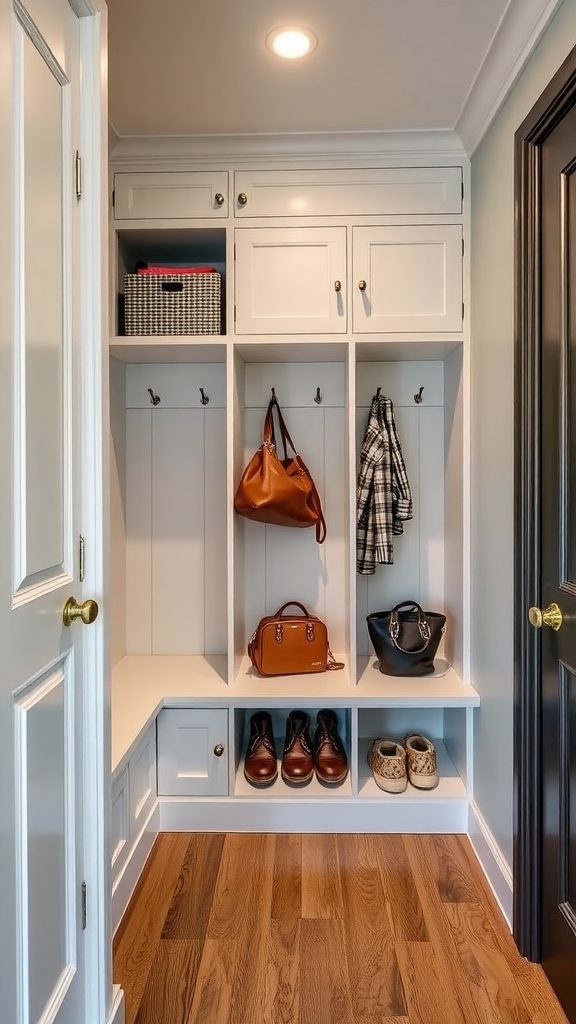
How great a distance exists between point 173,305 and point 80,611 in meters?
1.40

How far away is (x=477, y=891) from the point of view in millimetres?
2000

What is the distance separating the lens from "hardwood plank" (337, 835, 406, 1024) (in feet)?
5.18

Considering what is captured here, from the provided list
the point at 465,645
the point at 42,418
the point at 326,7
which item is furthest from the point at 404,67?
the point at 465,645

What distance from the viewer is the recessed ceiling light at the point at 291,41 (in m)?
1.72

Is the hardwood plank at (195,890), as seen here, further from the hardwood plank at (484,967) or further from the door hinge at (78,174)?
the door hinge at (78,174)

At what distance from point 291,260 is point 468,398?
2.58ft

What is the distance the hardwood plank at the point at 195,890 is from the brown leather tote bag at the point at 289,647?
0.61 metres

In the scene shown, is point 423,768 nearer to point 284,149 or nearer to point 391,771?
point 391,771

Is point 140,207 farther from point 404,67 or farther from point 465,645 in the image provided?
point 465,645

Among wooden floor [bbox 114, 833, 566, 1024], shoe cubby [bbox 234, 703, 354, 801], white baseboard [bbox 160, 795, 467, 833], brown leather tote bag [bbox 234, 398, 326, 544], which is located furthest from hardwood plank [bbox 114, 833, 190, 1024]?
brown leather tote bag [bbox 234, 398, 326, 544]

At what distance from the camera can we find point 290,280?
2314 mm

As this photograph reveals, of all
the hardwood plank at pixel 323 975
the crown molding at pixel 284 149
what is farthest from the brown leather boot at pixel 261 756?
the crown molding at pixel 284 149

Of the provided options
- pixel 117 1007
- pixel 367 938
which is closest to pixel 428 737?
pixel 367 938

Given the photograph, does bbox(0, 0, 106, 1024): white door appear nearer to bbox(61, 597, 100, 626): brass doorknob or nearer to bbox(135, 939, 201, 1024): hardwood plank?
bbox(61, 597, 100, 626): brass doorknob
